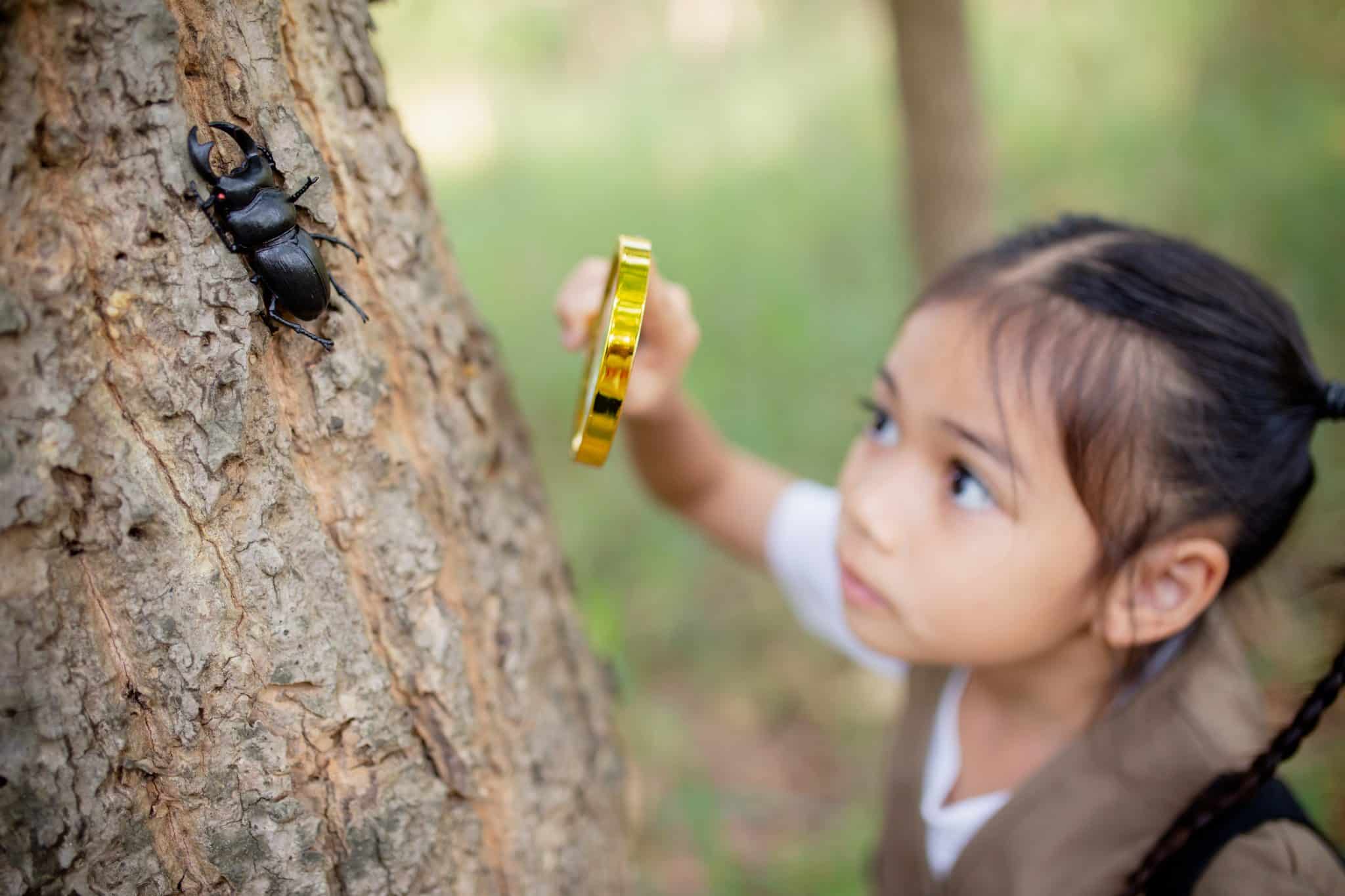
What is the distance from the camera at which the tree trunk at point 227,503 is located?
28.1 inches

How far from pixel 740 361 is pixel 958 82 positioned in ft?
5.42

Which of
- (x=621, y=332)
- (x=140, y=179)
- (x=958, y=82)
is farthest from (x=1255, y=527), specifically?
(x=958, y=82)

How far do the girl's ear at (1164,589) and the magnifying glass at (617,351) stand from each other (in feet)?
2.31

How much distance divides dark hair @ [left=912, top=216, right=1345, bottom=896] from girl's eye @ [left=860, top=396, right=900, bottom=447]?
0.19m

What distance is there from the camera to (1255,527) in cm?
114

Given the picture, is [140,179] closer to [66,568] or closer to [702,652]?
[66,568]

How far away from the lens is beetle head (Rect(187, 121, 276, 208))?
74 cm

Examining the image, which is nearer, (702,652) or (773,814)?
(773,814)

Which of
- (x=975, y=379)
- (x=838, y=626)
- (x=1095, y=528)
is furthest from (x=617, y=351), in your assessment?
(x=838, y=626)

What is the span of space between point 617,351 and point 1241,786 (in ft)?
3.11

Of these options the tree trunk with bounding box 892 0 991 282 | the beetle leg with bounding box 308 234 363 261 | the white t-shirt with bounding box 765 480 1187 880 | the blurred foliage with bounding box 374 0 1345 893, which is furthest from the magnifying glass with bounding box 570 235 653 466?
the tree trunk with bounding box 892 0 991 282

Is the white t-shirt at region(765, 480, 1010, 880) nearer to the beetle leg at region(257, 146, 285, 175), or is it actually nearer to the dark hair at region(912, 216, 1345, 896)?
the dark hair at region(912, 216, 1345, 896)

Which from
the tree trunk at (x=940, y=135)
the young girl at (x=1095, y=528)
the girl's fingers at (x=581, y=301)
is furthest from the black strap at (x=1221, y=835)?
the tree trunk at (x=940, y=135)

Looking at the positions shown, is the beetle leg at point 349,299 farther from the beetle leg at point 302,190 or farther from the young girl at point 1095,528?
the young girl at point 1095,528
